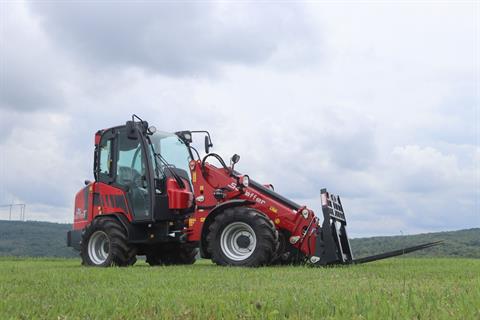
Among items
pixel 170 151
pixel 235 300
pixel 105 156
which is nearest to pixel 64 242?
pixel 105 156

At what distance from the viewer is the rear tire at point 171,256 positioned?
44.1 feet

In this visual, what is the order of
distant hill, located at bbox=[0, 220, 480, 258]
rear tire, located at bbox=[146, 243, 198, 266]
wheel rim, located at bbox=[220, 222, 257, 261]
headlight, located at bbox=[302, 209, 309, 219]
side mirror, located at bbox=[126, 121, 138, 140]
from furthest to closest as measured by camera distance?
distant hill, located at bbox=[0, 220, 480, 258] < rear tire, located at bbox=[146, 243, 198, 266] < side mirror, located at bbox=[126, 121, 138, 140] < headlight, located at bbox=[302, 209, 309, 219] < wheel rim, located at bbox=[220, 222, 257, 261]

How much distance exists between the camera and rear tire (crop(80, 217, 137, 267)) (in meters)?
11.9

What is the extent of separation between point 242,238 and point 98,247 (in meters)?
3.51

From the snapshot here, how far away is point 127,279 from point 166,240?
454 cm

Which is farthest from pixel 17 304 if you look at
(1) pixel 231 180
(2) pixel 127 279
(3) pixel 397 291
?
(1) pixel 231 180

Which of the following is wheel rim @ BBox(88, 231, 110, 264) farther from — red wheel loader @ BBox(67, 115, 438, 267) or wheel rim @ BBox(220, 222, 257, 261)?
wheel rim @ BBox(220, 222, 257, 261)

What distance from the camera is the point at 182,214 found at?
12.3m

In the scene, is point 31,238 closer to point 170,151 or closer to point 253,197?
point 170,151

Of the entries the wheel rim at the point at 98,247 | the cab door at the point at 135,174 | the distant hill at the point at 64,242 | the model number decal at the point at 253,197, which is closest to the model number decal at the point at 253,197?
the model number decal at the point at 253,197

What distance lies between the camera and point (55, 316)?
443 cm

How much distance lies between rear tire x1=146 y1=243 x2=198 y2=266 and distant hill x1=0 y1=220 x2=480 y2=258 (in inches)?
77.1

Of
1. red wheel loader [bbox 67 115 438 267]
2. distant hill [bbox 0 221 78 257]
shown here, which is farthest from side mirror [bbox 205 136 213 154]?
distant hill [bbox 0 221 78 257]

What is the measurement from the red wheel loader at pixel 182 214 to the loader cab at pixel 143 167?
0.07ft
